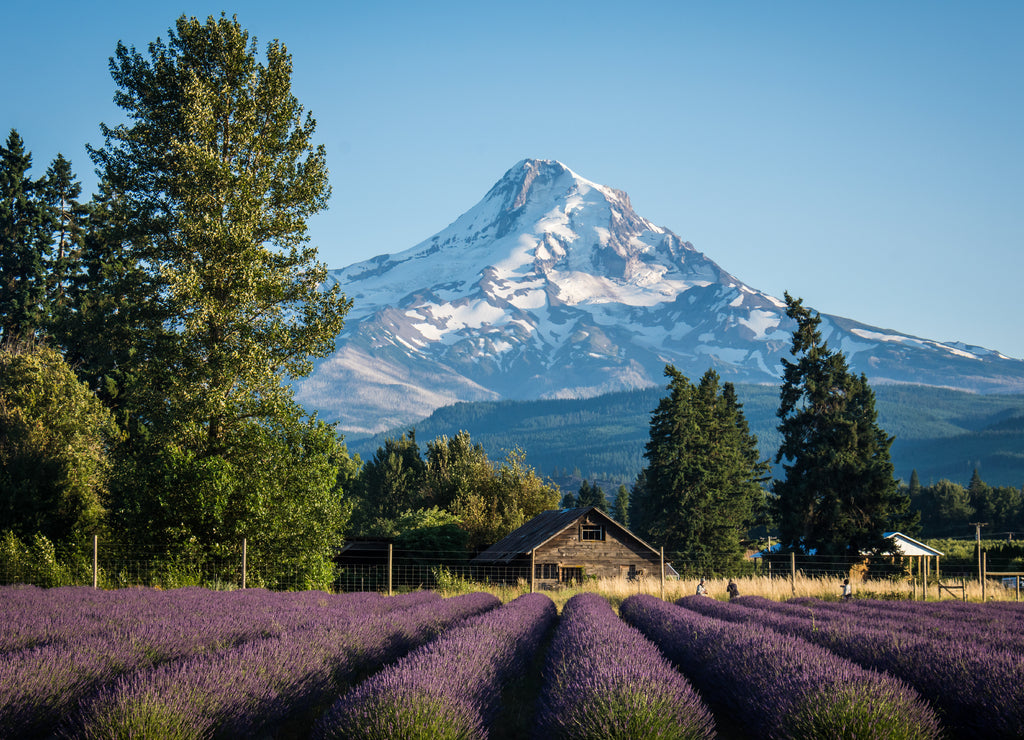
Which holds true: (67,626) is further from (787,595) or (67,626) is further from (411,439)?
(411,439)

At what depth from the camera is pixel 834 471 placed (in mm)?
50000

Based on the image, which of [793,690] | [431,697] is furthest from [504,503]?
[431,697]

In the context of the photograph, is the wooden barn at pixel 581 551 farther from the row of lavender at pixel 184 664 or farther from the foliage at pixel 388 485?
the foliage at pixel 388 485

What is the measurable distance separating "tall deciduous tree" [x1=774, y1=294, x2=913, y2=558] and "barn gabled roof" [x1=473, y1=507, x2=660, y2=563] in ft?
34.5

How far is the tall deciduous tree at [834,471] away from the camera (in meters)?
49.3

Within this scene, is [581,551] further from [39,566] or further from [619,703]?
[619,703]

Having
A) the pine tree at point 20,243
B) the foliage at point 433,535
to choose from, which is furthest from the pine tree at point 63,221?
the foliage at point 433,535

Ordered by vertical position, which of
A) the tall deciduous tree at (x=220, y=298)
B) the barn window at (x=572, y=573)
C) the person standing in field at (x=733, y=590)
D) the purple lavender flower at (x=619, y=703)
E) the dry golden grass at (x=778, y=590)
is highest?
the tall deciduous tree at (x=220, y=298)

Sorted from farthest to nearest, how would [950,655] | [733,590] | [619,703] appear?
[733,590]
[950,655]
[619,703]

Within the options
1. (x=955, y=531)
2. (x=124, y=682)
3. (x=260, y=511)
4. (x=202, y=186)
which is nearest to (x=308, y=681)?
(x=124, y=682)

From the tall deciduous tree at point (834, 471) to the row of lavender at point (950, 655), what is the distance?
112 ft

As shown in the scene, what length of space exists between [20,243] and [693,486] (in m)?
45.9

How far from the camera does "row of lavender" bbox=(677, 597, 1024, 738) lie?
7152mm

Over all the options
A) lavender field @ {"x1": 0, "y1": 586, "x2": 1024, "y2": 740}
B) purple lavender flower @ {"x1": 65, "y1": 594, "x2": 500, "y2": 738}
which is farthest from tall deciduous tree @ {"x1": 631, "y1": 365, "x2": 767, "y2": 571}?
purple lavender flower @ {"x1": 65, "y1": 594, "x2": 500, "y2": 738}
